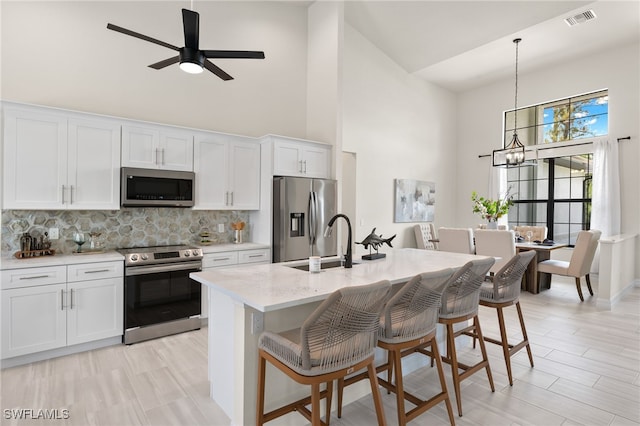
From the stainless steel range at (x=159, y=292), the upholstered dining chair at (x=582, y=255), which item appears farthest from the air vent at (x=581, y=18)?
the stainless steel range at (x=159, y=292)

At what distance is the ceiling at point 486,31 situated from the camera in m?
5.28

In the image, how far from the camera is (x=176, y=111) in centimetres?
431

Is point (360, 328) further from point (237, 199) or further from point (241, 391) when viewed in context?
point (237, 199)

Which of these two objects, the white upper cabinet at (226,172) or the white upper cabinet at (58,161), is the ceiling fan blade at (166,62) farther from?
the white upper cabinet at (226,172)

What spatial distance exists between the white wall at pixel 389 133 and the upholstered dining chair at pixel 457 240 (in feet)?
4.44

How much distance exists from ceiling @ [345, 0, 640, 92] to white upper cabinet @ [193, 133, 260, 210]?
3190 mm

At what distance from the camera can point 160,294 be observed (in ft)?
11.7

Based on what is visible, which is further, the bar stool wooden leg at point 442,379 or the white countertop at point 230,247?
the white countertop at point 230,247

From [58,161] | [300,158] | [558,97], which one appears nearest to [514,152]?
[558,97]

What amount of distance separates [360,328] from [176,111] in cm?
377

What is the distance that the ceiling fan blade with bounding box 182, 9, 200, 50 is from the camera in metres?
2.30

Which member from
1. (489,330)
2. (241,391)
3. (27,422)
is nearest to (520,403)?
(489,330)

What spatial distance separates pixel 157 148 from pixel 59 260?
1447 millimetres

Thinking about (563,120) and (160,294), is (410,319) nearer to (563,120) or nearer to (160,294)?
(160,294)
